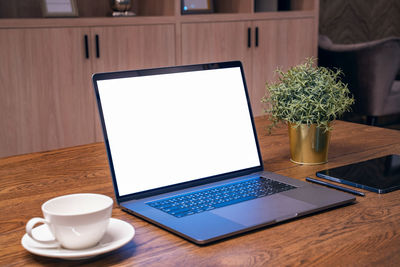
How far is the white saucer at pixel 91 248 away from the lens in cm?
72

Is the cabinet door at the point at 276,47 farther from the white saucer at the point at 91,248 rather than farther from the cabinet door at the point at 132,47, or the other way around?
the white saucer at the point at 91,248

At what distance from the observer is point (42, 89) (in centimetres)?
285

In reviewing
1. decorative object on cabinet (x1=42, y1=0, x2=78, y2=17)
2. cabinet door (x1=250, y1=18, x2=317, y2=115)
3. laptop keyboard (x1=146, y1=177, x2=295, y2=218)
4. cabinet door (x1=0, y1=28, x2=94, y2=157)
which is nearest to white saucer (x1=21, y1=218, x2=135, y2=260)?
laptop keyboard (x1=146, y1=177, x2=295, y2=218)

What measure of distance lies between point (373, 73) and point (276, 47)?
0.67m

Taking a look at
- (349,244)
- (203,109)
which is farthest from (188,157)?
(349,244)

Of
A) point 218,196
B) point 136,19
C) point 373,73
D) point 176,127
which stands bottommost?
point 373,73

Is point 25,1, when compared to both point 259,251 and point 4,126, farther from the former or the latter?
point 259,251

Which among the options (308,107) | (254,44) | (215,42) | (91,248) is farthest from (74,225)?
(254,44)

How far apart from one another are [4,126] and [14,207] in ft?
6.41

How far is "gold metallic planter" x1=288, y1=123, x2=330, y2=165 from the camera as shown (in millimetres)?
1204

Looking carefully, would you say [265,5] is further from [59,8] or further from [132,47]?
[59,8]

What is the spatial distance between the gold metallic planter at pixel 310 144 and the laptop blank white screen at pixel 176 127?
0.12 meters

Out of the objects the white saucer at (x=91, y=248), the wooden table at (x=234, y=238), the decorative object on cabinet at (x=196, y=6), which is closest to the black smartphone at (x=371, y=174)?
the wooden table at (x=234, y=238)

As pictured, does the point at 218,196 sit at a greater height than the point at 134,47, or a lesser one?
lesser
